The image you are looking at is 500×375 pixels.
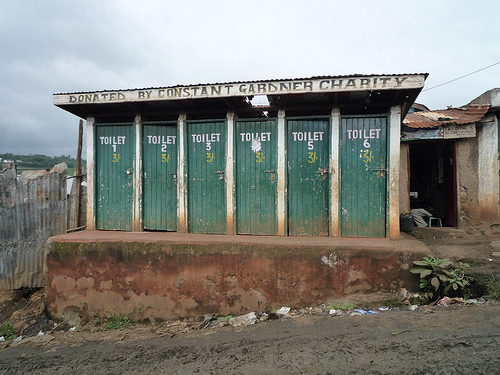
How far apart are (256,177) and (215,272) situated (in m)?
1.82

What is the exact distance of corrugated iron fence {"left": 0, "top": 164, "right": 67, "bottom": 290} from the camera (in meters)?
5.15

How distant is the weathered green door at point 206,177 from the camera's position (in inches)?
205

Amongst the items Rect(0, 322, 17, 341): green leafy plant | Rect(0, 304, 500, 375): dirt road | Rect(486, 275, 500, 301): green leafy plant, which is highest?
Rect(486, 275, 500, 301): green leafy plant

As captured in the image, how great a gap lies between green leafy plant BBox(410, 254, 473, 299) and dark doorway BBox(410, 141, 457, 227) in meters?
2.78

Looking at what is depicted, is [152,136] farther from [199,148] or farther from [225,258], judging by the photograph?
[225,258]

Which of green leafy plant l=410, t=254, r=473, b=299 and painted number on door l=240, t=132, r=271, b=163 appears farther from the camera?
painted number on door l=240, t=132, r=271, b=163

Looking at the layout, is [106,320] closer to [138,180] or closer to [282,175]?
[138,180]

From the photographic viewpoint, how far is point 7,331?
4.50 metres

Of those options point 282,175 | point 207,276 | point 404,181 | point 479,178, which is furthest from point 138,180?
point 479,178

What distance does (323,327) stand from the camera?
342 cm

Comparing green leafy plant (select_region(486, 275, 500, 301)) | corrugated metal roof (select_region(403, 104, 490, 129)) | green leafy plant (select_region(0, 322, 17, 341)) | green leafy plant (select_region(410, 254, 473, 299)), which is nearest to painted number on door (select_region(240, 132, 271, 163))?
green leafy plant (select_region(410, 254, 473, 299))

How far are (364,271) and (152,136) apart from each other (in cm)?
446

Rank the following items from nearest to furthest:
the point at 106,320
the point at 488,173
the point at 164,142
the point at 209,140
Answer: the point at 106,320
the point at 209,140
the point at 164,142
the point at 488,173

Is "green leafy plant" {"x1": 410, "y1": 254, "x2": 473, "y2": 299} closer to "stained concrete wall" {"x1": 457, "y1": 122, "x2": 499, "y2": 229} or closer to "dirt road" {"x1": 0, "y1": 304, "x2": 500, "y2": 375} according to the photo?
"dirt road" {"x1": 0, "y1": 304, "x2": 500, "y2": 375}
